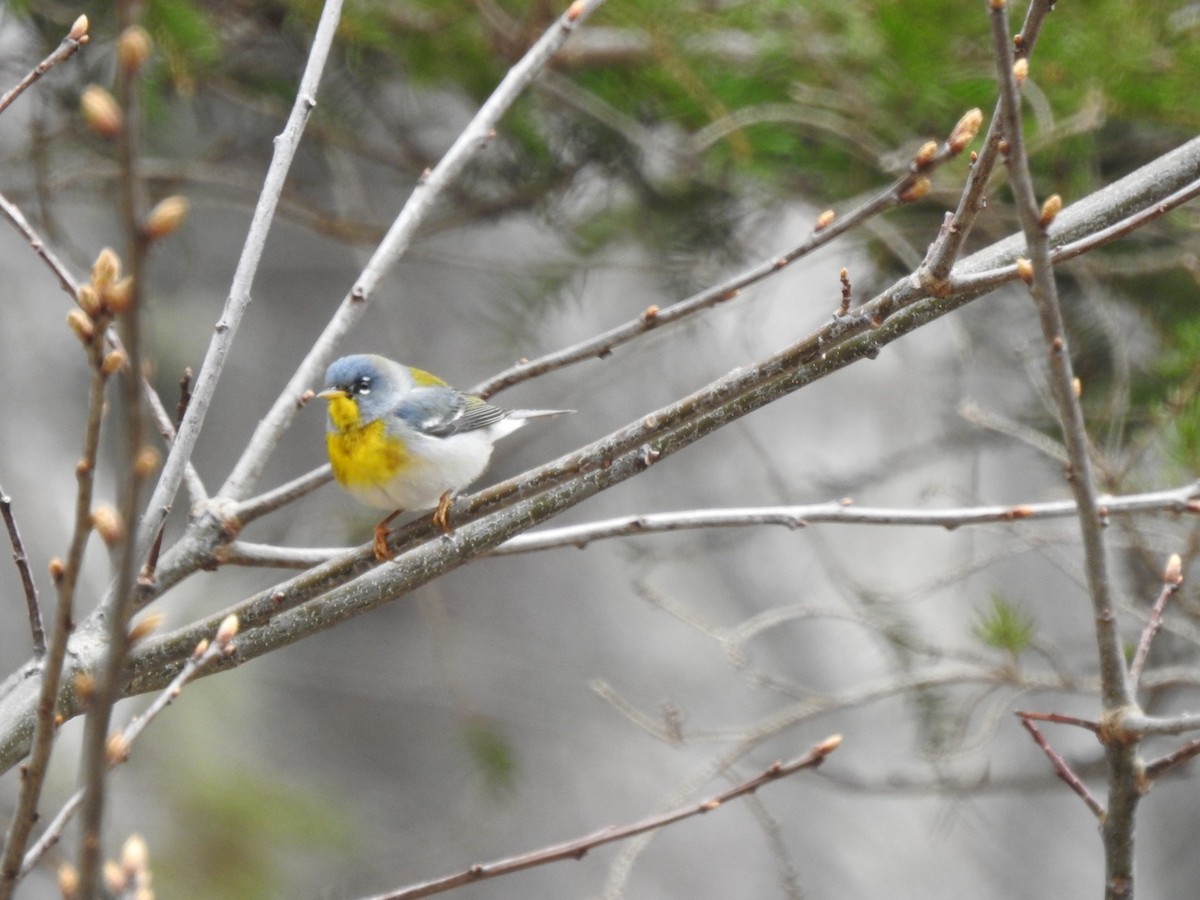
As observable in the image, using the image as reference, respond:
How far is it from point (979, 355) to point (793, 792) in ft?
8.46

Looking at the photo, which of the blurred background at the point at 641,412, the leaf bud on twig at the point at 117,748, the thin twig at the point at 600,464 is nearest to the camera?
the leaf bud on twig at the point at 117,748

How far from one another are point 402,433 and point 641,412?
Answer: 100 inches

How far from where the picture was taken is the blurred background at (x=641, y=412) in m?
2.33

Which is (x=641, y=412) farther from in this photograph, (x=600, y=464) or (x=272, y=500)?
(x=600, y=464)

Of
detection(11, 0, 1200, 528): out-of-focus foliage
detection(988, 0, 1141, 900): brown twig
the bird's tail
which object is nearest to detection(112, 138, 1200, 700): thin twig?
detection(988, 0, 1141, 900): brown twig

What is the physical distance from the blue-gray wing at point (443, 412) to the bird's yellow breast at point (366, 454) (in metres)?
0.06

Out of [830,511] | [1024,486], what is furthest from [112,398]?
[1024,486]

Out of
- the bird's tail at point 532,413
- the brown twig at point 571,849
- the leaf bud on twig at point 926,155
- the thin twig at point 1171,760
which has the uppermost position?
the bird's tail at point 532,413

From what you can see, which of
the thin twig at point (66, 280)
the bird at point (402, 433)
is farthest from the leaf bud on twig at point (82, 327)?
the bird at point (402, 433)

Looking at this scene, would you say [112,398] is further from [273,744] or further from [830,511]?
[830,511]

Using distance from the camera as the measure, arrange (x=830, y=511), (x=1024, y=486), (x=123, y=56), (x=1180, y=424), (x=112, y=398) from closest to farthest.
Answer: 1. (x=123, y=56)
2. (x=830, y=511)
3. (x=1180, y=424)
4. (x=112, y=398)
5. (x=1024, y=486)

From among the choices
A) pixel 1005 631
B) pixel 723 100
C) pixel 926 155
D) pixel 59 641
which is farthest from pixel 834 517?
pixel 723 100

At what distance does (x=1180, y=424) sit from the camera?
201 centimetres

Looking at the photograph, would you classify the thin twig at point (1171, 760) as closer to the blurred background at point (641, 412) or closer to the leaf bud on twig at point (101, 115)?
the leaf bud on twig at point (101, 115)
